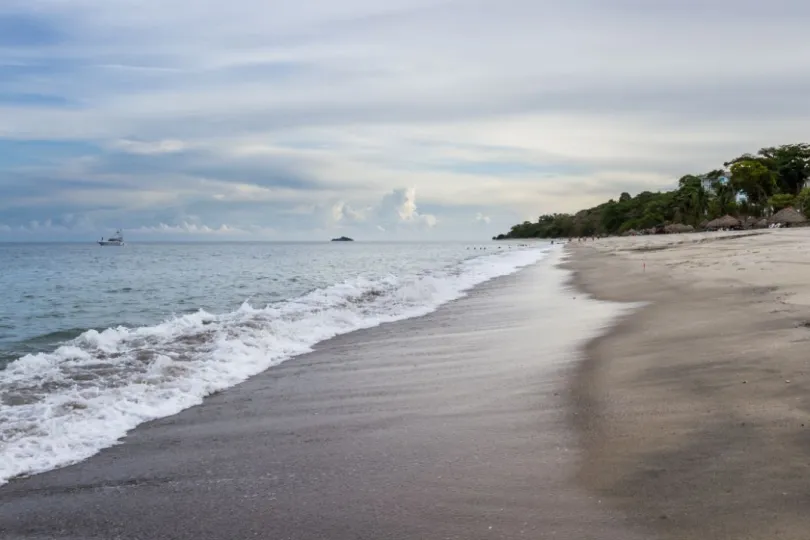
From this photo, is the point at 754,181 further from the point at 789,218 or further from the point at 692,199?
the point at 789,218

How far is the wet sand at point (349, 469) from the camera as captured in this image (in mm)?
3627

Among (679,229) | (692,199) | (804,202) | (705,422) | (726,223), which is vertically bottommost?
(705,422)

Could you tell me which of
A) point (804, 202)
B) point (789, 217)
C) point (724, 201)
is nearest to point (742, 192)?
point (724, 201)

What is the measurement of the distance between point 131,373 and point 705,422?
270 inches

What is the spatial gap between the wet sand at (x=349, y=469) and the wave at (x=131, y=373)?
362mm

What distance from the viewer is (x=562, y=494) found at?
3.82m

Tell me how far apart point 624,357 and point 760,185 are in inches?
4043

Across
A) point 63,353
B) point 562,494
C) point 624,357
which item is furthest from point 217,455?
point 63,353

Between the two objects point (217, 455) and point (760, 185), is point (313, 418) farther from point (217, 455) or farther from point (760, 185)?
point (760, 185)

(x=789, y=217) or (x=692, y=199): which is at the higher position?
(x=692, y=199)

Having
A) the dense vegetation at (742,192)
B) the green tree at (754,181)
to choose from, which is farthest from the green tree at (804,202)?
Result: the green tree at (754,181)

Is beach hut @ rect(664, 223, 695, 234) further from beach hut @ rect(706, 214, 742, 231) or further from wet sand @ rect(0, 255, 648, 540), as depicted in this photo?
wet sand @ rect(0, 255, 648, 540)

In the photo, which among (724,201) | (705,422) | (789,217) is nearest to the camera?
(705,422)

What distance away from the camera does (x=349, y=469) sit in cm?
452
